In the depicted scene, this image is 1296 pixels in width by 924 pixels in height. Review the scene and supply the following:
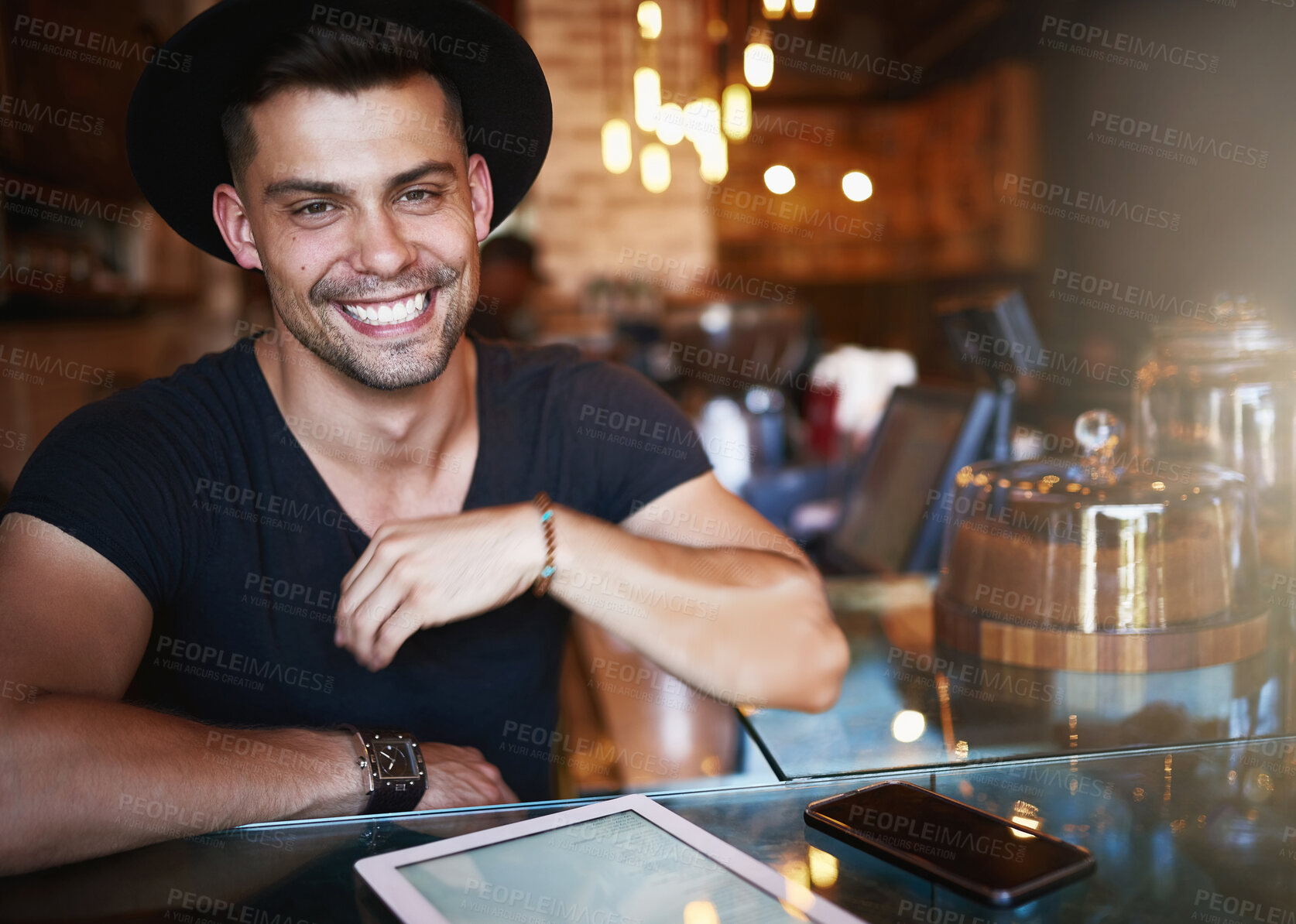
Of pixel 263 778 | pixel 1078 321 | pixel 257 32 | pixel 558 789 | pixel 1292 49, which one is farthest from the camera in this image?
pixel 1078 321

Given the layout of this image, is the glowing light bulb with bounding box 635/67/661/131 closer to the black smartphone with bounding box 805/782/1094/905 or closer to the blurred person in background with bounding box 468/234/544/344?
the blurred person in background with bounding box 468/234/544/344

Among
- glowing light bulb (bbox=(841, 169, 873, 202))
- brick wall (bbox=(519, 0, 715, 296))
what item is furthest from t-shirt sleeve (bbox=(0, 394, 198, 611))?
brick wall (bbox=(519, 0, 715, 296))

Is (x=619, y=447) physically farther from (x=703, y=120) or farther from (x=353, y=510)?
(x=703, y=120)

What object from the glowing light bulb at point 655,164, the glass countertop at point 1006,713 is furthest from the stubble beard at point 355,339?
the glowing light bulb at point 655,164

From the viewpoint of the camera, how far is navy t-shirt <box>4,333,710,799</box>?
105 cm

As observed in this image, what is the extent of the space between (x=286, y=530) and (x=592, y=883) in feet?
2.22

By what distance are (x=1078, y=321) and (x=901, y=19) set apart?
2.68 metres

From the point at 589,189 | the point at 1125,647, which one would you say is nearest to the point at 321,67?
the point at 1125,647

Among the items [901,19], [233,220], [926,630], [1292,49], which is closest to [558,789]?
[926,630]

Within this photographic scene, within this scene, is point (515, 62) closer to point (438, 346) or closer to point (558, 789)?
point (438, 346)

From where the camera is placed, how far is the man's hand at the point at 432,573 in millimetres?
942

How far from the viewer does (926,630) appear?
1277 mm

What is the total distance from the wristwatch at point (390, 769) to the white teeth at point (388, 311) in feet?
1.57

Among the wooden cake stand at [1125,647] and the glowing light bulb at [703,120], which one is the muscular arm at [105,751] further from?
the glowing light bulb at [703,120]
